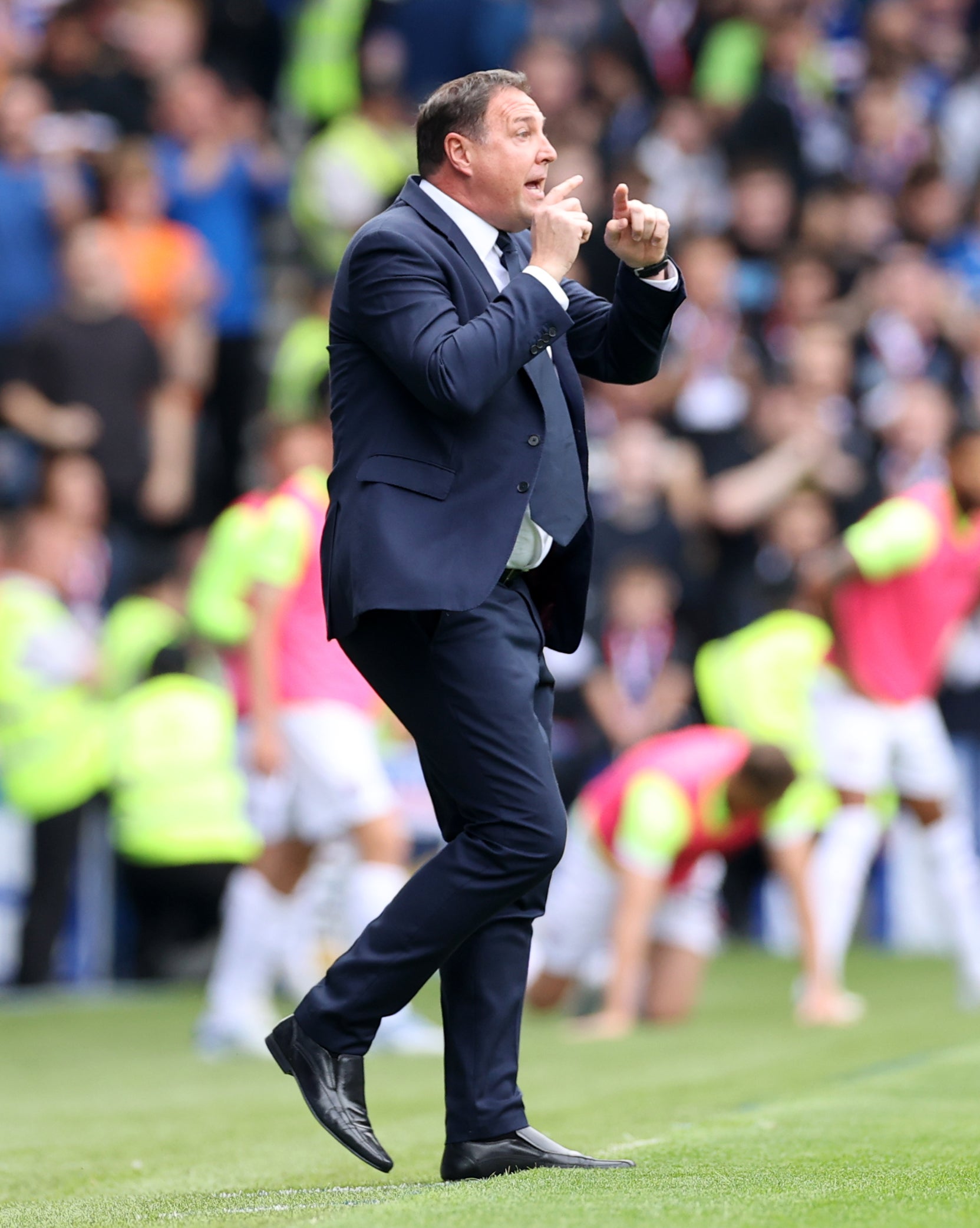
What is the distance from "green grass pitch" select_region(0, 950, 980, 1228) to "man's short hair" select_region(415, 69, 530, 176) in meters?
2.01

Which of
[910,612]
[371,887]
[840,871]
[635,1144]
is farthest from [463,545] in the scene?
[910,612]

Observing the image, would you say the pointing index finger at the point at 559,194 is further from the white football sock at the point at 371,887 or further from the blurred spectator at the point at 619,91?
the blurred spectator at the point at 619,91

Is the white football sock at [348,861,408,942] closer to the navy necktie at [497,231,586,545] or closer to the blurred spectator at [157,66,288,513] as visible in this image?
the navy necktie at [497,231,586,545]

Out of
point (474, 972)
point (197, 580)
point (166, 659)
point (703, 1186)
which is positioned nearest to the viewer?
point (703, 1186)

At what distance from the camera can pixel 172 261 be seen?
39.6ft

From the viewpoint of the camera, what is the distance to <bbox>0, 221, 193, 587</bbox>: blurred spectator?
36.8 ft

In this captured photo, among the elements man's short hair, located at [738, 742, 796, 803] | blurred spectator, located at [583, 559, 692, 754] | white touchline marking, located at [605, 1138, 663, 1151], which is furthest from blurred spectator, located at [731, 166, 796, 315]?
white touchline marking, located at [605, 1138, 663, 1151]

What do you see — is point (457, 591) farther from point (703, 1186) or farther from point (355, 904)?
point (355, 904)

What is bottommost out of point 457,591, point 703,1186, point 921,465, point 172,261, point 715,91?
point 703,1186

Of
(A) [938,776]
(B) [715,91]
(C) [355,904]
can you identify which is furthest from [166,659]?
(B) [715,91]

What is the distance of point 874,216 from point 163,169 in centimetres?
434

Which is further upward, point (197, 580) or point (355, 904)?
point (197, 580)

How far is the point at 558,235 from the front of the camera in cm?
404

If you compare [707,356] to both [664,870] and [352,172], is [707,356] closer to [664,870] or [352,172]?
[352,172]
